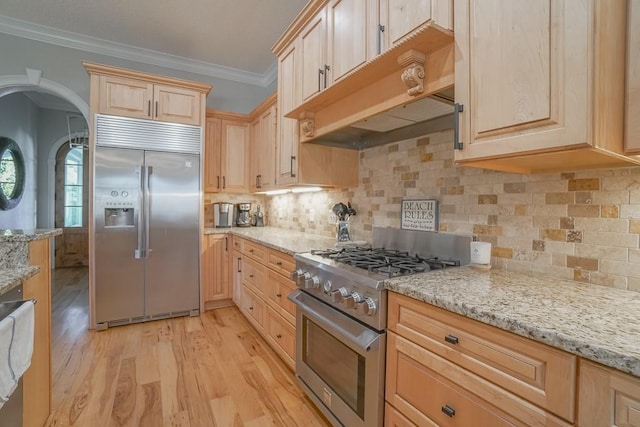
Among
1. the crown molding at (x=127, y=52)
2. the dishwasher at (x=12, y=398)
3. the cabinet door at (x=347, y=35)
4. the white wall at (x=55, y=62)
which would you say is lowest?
the dishwasher at (x=12, y=398)

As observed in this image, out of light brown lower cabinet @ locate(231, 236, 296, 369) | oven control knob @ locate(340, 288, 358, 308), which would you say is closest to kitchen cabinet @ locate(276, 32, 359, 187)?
light brown lower cabinet @ locate(231, 236, 296, 369)

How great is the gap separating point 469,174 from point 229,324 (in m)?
2.58

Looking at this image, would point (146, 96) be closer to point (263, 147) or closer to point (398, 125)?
point (263, 147)

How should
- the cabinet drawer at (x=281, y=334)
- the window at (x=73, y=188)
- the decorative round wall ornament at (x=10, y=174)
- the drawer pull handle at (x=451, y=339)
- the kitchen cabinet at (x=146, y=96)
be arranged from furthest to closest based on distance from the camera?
the window at (x=73, y=188) < the decorative round wall ornament at (x=10, y=174) < the kitchen cabinet at (x=146, y=96) < the cabinet drawer at (x=281, y=334) < the drawer pull handle at (x=451, y=339)

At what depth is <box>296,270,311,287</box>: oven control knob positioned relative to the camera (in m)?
1.74

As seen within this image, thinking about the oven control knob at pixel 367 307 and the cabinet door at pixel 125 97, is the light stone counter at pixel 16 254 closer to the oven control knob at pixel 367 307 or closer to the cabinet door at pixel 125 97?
the oven control knob at pixel 367 307

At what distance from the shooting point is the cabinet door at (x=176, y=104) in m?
3.10

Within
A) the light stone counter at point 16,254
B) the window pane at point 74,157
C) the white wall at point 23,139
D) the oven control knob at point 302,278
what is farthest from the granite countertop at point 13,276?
the window pane at point 74,157

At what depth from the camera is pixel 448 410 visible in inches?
39.6

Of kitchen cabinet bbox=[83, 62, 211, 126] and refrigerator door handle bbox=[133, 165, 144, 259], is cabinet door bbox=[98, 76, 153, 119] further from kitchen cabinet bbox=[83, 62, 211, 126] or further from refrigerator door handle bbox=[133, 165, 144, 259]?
refrigerator door handle bbox=[133, 165, 144, 259]

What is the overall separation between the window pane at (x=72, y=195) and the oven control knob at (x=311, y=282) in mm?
6212

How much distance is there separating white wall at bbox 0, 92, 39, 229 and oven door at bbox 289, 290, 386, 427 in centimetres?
537

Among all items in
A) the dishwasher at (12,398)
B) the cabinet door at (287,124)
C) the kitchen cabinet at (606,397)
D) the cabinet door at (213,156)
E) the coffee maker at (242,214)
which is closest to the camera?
the kitchen cabinet at (606,397)

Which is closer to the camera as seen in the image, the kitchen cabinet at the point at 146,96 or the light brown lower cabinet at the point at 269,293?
the light brown lower cabinet at the point at 269,293
